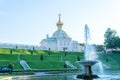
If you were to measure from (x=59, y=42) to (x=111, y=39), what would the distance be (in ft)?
54.6

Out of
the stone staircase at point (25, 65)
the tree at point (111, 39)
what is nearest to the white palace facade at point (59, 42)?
the tree at point (111, 39)

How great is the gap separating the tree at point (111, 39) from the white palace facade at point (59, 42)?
11.0 m

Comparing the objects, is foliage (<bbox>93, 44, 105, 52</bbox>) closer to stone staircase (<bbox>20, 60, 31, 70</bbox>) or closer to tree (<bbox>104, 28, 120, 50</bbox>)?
tree (<bbox>104, 28, 120, 50</bbox>)

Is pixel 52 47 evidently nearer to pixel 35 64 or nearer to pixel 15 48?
pixel 15 48

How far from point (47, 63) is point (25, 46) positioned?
74.0 feet

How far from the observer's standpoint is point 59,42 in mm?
94250

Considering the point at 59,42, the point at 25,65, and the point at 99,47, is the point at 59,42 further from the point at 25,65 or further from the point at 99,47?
the point at 25,65

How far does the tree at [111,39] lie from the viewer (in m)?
89.3

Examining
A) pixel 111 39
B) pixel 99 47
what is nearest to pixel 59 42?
pixel 111 39

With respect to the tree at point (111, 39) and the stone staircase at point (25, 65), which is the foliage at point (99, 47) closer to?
the tree at point (111, 39)

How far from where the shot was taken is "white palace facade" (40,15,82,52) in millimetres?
93562

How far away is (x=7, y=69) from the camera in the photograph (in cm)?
4331

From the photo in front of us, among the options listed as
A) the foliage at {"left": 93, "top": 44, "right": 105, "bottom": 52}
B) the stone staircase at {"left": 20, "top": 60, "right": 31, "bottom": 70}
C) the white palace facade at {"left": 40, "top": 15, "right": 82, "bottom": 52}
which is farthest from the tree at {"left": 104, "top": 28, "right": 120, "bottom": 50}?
the stone staircase at {"left": 20, "top": 60, "right": 31, "bottom": 70}

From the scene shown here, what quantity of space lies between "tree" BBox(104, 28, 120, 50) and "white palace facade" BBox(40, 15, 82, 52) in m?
11.0
